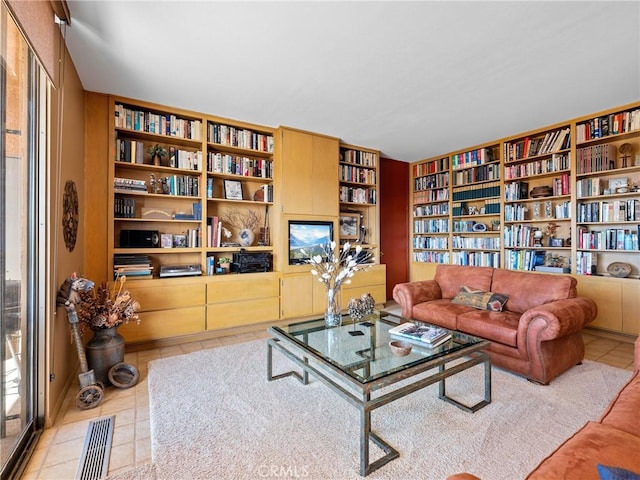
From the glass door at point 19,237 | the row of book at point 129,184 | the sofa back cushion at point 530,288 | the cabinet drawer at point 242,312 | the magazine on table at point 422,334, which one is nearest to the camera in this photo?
the glass door at point 19,237

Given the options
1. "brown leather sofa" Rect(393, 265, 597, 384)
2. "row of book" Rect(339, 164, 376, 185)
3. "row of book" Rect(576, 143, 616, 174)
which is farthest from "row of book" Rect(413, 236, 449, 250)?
"row of book" Rect(576, 143, 616, 174)

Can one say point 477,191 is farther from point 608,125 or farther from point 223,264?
point 223,264

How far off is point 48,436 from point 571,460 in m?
2.53

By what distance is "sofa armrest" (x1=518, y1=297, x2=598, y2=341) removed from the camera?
86.4 inches

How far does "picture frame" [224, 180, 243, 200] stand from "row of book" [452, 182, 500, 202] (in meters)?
3.37

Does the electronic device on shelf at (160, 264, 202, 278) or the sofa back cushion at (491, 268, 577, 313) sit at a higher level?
the electronic device on shelf at (160, 264, 202, 278)

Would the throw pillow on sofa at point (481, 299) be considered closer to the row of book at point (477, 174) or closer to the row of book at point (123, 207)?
the row of book at point (477, 174)

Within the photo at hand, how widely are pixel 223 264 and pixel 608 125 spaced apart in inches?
181

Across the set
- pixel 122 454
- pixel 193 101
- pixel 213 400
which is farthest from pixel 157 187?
pixel 122 454

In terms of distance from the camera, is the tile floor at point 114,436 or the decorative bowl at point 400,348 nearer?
the tile floor at point 114,436

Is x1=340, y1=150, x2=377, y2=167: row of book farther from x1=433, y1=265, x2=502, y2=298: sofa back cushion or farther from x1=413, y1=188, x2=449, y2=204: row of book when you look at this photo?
x1=433, y1=265, x2=502, y2=298: sofa back cushion

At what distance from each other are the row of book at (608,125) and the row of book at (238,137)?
12.1 ft

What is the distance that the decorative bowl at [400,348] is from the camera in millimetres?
1872

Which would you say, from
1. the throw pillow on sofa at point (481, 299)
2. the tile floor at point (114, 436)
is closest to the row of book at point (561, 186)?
the throw pillow on sofa at point (481, 299)
